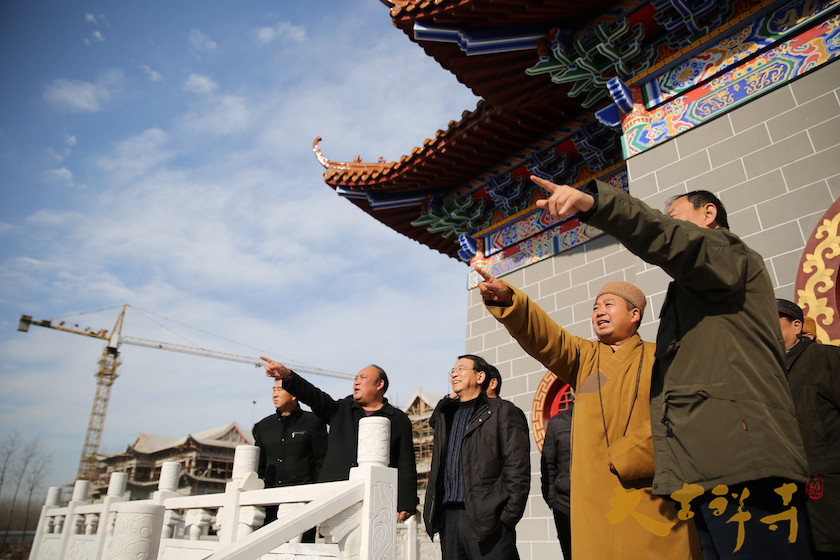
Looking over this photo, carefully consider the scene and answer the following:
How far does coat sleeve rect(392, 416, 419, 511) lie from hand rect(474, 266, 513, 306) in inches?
63.8

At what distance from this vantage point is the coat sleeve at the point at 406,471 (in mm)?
3104

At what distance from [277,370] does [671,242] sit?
2602 mm

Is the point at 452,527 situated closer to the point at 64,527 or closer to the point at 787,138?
the point at 787,138

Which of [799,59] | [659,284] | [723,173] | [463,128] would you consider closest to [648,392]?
[659,284]

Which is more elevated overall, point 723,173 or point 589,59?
point 589,59

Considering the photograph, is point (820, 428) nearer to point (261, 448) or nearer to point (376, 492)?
point (376, 492)

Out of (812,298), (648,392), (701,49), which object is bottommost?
(648,392)

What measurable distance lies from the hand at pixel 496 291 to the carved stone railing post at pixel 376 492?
78 centimetres

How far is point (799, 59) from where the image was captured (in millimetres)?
3430

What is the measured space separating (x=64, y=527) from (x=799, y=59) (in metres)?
6.52

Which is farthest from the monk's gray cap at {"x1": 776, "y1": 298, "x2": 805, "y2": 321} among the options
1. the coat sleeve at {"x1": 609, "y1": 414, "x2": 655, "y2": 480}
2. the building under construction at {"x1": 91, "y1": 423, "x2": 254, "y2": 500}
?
the building under construction at {"x1": 91, "y1": 423, "x2": 254, "y2": 500}

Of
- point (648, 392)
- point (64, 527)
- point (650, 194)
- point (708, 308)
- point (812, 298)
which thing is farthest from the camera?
point (64, 527)

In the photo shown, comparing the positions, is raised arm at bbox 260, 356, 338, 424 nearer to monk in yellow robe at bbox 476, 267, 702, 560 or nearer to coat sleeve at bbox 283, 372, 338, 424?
coat sleeve at bbox 283, 372, 338, 424

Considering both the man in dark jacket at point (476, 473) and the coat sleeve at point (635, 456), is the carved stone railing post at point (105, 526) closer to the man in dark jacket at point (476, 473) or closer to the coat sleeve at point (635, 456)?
the man in dark jacket at point (476, 473)
